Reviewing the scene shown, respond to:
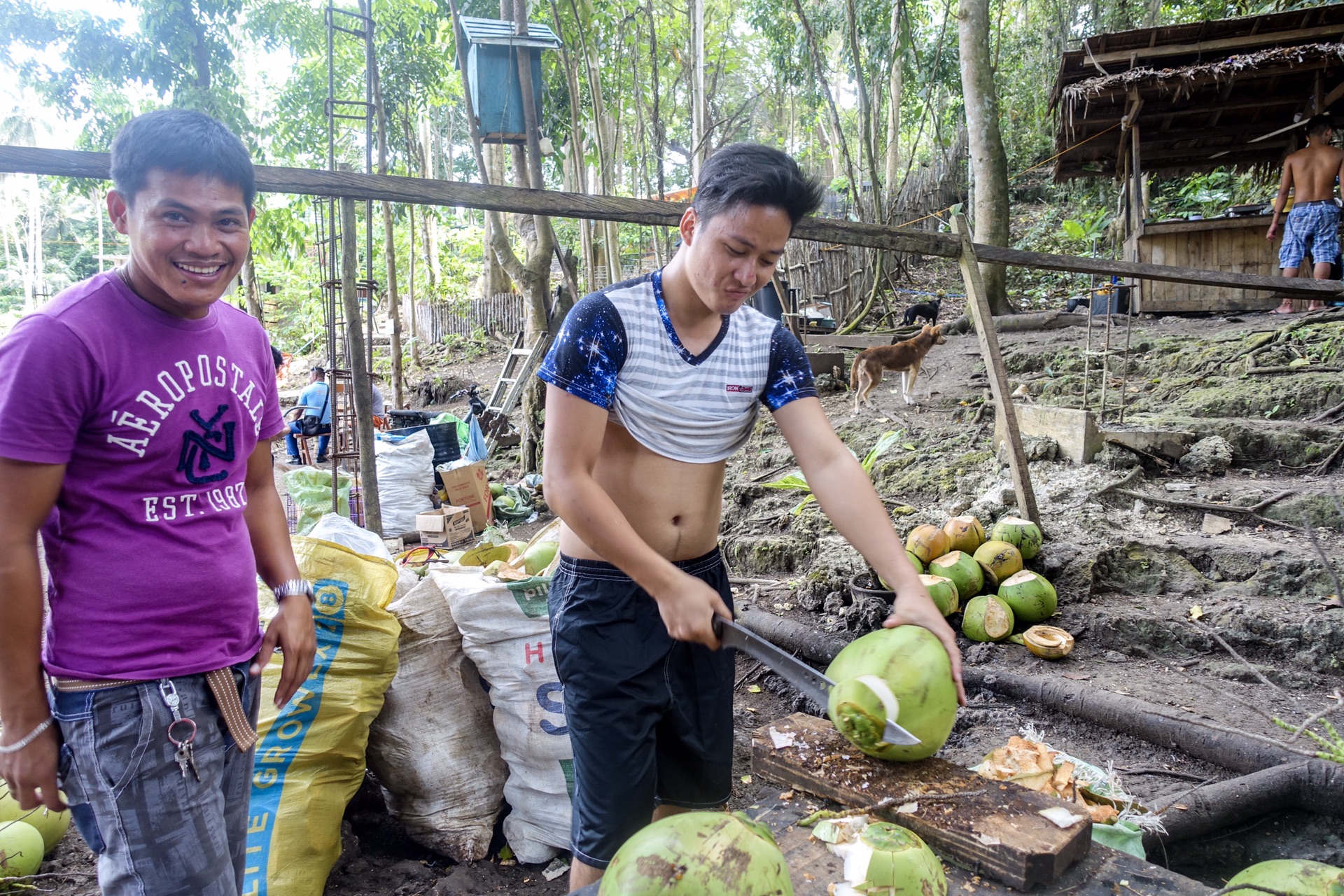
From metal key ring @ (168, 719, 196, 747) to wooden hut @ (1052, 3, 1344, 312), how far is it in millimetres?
8529

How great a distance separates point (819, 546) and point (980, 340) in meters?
1.53

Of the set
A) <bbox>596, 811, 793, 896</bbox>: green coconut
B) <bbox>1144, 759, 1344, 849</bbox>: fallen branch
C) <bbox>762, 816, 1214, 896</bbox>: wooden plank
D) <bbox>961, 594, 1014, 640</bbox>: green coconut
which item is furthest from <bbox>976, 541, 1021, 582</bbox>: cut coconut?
<bbox>596, 811, 793, 896</bbox>: green coconut

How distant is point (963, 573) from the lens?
3.75m

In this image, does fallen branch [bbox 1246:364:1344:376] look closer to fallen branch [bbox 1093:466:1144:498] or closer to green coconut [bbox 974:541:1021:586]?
fallen branch [bbox 1093:466:1144:498]

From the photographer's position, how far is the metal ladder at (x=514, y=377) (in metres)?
8.73

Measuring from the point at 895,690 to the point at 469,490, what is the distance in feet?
18.8

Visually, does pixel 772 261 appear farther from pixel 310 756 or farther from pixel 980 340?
pixel 980 340

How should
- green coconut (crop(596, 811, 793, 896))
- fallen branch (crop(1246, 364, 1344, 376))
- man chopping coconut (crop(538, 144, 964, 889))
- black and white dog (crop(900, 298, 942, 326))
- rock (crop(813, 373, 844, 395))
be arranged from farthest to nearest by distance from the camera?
black and white dog (crop(900, 298, 942, 326)) → rock (crop(813, 373, 844, 395)) → fallen branch (crop(1246, 364, 1344, 376)) → man chopping coconut (crop(538, 144, 964, 889)) → green coconut (crop(596, 811, 793, 896))

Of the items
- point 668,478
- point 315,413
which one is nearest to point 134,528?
point 668,478

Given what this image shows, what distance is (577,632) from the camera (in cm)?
170

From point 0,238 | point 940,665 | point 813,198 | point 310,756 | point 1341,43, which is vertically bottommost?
point 310,756

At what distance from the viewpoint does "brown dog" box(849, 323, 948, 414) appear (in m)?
6.89

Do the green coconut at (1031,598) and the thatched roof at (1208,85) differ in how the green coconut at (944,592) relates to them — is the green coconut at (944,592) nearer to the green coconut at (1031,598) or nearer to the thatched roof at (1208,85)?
the green coconut at (1031,598)

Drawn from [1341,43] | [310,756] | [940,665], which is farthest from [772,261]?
[1341,43]
